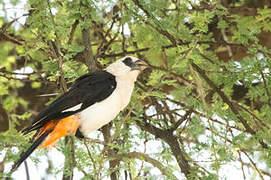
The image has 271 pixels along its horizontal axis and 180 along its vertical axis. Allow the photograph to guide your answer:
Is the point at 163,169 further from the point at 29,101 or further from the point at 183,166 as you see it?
the point at 29,101

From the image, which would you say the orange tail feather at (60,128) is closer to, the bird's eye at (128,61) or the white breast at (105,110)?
the white breast at (105,110)

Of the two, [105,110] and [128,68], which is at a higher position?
[128,68]

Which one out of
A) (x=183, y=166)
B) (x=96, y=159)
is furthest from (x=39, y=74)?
(x=183, y=166)

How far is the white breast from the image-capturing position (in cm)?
252

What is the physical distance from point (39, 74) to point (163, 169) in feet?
4.23

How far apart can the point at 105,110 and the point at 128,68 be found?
0.34 metres

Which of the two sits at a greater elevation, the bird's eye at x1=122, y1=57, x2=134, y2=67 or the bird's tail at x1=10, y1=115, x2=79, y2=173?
the bird's eye at x1=122, y1=57, x2=134, y2=67

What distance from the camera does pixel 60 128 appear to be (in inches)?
99.9

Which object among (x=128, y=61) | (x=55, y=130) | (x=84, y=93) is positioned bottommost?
(x=55, y=130)

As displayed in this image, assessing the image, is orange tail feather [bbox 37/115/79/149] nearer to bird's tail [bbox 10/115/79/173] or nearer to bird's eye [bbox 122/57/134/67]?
bird's tail [bbox 10/115/79/173]

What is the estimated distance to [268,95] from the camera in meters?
2.85

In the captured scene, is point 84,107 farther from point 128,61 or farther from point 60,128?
point 128,61

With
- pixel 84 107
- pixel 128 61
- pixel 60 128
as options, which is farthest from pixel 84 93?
pixel 128 61

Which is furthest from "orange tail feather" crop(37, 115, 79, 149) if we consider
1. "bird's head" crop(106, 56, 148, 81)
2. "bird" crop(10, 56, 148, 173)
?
"bird's head" crop(106, 56, 148, 81)
